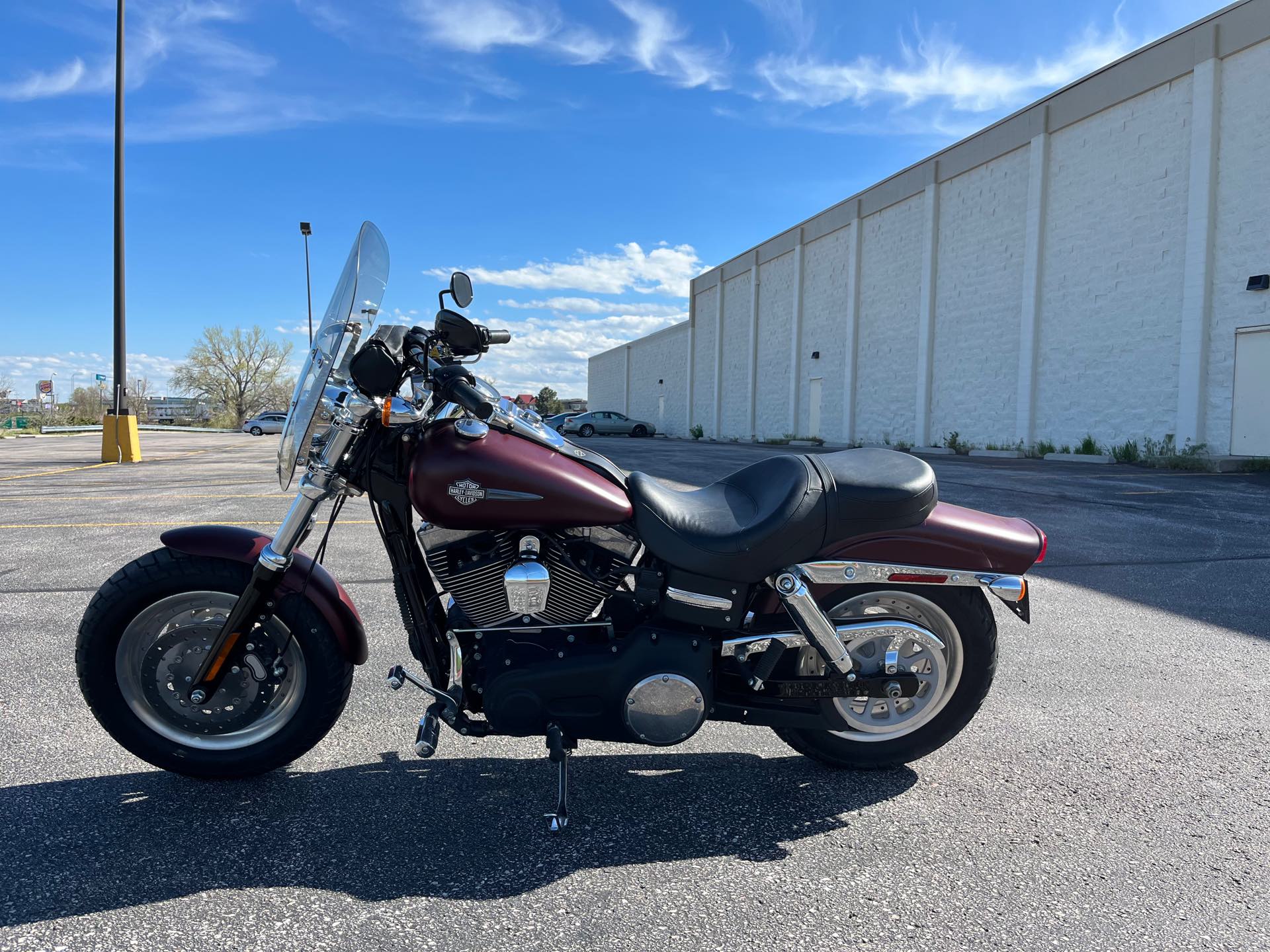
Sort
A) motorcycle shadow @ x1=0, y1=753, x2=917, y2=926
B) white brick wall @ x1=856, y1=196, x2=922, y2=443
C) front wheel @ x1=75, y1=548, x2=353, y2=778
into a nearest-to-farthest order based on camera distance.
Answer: motorcycle shadow @ x1=0, y1=753, x2=917, y2=926, front wheel @ x1=75, y1=548, x2=353, y2=778, white brick wall @ x1=856, y1=196, x2=922, y2=443

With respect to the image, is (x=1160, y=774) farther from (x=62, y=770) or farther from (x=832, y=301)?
(x=832, y=301)

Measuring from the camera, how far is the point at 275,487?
35.9 ft

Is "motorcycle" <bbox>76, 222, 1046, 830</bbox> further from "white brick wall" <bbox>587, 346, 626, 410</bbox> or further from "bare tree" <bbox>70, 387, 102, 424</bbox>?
"bare tree" <bbox>70, 387, 102, 424</bbox>

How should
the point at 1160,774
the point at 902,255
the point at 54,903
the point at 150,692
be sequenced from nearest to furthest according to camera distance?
the point at 54,903 < the point at 150,692 < the point at 1160,774 < the point at 902,255

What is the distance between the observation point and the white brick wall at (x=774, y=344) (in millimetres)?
32000

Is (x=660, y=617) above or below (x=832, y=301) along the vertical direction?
below

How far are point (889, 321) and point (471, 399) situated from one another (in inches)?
977

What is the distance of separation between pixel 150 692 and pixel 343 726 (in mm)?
735

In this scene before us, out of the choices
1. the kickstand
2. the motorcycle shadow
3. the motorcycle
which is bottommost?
the motorcycle shadow

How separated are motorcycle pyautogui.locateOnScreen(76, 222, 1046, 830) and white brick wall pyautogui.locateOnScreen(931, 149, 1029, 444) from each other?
61.0 ft

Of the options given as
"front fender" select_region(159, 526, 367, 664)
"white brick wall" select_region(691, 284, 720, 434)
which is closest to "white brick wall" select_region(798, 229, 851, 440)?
"white brick wall" select_region(691, 284, 720, 434)

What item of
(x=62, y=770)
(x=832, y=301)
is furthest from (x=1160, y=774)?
(x=832, y=301)

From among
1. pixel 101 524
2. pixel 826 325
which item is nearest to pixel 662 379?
pixel 826 325

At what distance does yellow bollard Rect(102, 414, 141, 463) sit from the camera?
1616 cm
